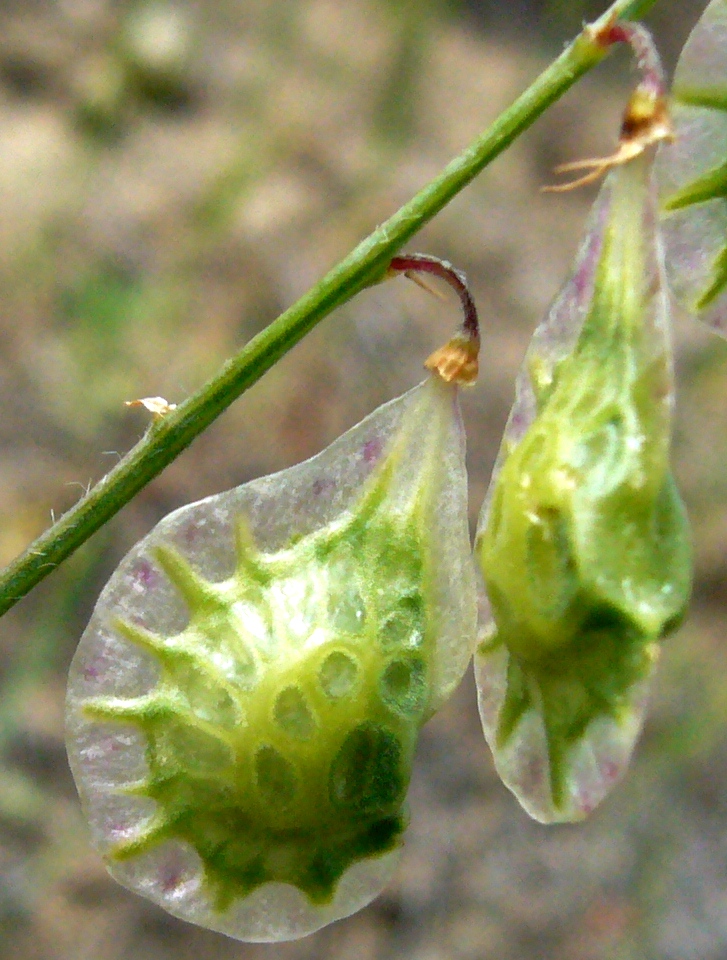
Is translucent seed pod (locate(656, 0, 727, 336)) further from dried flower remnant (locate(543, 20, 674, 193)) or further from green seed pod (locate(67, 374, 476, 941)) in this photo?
green seed pod (locate(67, 374, 476, 941))

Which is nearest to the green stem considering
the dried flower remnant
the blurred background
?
the dried flower remnant

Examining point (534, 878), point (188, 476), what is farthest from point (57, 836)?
point (534, 878)

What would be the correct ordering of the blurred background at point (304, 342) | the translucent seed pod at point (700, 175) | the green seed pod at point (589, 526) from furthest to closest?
the blurred background at point (304, 342) → the translucent seed pod at point (700, 175) → the green seed pod at point (589, 526)

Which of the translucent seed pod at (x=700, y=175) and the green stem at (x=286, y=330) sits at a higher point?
the green stem at (x=286, y=330)

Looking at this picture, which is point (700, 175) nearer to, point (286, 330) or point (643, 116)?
point (643, 116)

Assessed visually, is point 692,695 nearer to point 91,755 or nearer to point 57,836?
point 57,836

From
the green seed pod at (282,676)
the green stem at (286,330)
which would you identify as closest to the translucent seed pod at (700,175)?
the green stem at (286,330)

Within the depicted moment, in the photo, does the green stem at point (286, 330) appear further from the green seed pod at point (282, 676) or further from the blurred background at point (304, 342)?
the blurred background at point (304, 342)
